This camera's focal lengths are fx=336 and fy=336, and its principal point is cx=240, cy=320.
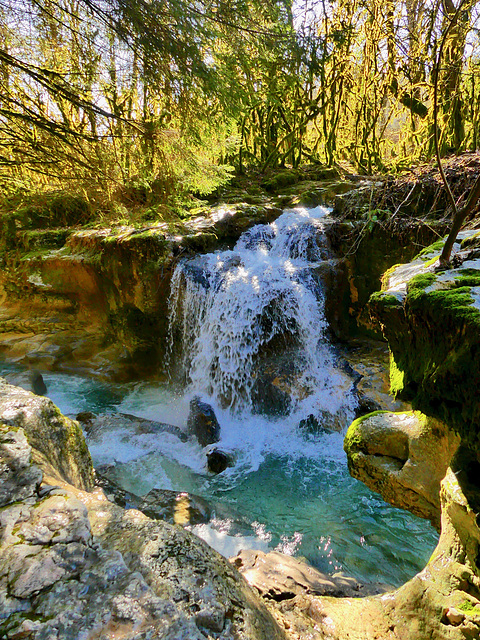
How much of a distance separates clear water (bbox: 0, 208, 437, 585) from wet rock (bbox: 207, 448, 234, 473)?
14 cm

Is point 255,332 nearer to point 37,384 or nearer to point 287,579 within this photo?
point 287,579

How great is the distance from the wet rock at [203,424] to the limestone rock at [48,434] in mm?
3349

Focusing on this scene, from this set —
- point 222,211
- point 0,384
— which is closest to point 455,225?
point 0,384

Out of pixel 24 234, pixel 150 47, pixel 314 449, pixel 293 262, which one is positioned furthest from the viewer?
pixel 24 234

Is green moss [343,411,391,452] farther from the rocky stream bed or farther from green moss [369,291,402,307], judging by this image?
green moss [369,291,402,307]

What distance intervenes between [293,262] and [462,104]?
6.00 m

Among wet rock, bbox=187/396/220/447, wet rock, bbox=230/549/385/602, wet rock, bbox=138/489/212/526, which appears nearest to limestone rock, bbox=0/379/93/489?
wet rock, bbox=230/549/385/602

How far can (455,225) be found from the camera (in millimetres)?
2088

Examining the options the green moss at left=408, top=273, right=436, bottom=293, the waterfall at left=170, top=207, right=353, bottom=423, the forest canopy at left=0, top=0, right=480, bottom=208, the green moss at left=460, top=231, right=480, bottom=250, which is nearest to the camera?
the green moss at left=408, top=273, right=436, bottom=293

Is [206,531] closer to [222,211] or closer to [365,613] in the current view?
[365,613]

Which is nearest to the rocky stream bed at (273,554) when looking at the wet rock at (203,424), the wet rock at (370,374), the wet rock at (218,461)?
the wet rock at (218,461)

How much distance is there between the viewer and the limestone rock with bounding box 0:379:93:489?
204 cm

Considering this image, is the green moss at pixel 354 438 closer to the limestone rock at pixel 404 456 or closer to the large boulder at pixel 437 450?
the limestone rock at pixel 404 456

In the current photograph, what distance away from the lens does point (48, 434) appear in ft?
7.34
